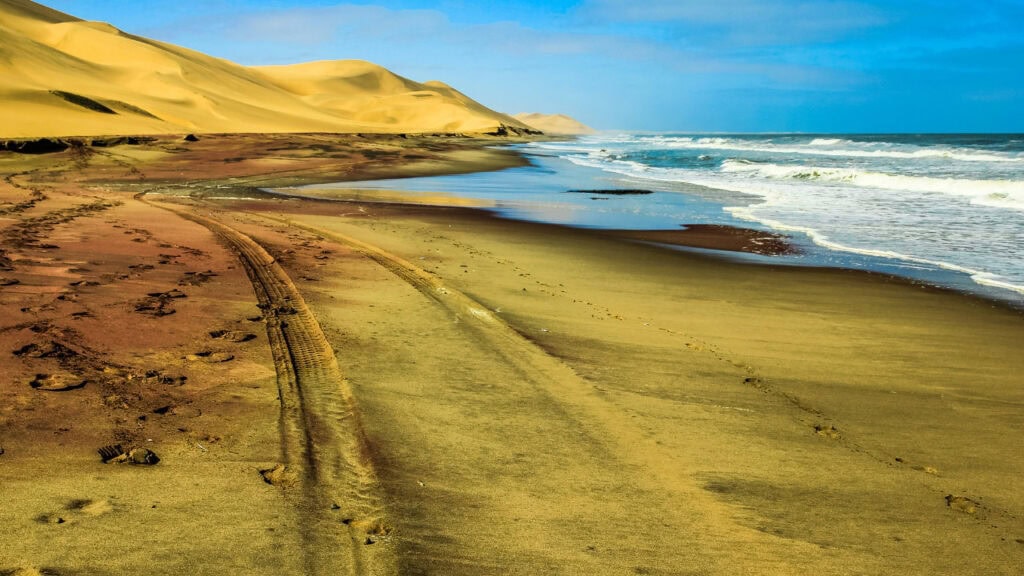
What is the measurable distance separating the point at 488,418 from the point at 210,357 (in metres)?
1.95

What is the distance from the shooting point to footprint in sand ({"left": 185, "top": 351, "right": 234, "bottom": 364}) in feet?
15.7

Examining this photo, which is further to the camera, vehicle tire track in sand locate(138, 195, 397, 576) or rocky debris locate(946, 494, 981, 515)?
rocky debris locate(946, 494, 981, 515)

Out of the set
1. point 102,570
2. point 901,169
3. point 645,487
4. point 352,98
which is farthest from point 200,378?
point 352,98

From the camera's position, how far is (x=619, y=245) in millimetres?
11266

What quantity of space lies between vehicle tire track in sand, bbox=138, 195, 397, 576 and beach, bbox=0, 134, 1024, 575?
0.02 metres

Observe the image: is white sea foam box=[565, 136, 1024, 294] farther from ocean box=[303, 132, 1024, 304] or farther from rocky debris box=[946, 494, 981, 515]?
rocky debris box=[946, 494, 981, 515]

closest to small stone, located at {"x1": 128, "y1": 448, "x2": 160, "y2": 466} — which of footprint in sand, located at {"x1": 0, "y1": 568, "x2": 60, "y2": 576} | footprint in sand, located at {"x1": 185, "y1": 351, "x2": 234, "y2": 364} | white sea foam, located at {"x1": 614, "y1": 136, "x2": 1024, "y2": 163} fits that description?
footprint in sand, located at {"x1": 0, "y1": 568, "x2": 60, "y2": 576}

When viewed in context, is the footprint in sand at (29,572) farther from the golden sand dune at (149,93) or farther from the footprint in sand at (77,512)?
the golden sand dune at (149,93)

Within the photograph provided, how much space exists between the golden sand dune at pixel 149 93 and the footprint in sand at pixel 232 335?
32691 millimetres

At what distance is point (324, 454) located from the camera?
345cm

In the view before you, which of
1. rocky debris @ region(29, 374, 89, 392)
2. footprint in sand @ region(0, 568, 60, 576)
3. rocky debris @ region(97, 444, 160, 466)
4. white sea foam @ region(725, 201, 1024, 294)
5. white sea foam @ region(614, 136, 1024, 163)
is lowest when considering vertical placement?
footprint in sand @ region(0, 568, 60, 576)

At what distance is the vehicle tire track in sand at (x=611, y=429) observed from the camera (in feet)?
9.72

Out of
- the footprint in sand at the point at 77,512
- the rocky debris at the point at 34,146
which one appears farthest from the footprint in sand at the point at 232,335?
the rocky debris at the point at 34,146

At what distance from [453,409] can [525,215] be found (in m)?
10.8
